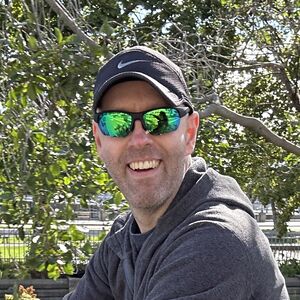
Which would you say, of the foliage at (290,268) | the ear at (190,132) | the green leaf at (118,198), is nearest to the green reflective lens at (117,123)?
the ear at (190,132)

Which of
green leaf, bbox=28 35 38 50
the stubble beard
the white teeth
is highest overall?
green leaf, bbox=28 35 38 50

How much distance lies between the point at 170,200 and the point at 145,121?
0.17m

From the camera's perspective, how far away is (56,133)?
10.9 feet

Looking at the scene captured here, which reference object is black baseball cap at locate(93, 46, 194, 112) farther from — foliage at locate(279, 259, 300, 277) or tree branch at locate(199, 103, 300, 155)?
Answer: foliage at locate(279, 259, 300, 277)

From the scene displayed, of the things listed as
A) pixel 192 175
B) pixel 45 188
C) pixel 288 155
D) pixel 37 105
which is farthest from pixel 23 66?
pixel 288 155

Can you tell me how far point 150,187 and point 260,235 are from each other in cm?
23

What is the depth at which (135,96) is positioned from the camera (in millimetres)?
1462

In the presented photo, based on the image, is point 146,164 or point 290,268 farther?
point 290,268

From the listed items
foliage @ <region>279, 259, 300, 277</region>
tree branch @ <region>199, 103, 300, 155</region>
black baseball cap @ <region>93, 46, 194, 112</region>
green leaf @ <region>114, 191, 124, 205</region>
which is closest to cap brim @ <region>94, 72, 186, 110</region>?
black baseball cap @ <region>93, 46, 194, 112</region>

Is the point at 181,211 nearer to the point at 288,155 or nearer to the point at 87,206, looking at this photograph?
the point at 87,206

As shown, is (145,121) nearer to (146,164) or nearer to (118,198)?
(146,164)

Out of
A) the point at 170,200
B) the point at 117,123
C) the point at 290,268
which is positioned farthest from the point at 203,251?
the point at 290,268

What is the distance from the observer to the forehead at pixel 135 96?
1.44 meters

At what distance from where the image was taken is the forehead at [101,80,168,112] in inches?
56.9
